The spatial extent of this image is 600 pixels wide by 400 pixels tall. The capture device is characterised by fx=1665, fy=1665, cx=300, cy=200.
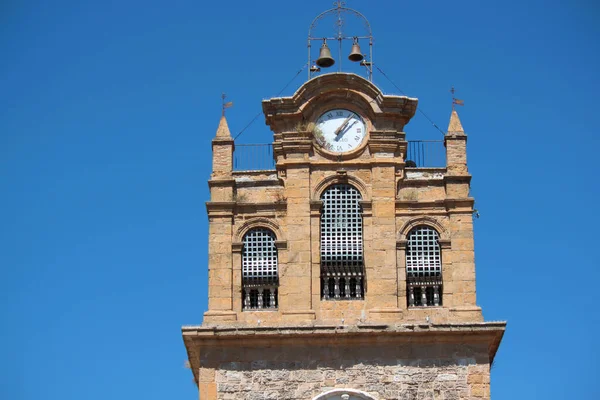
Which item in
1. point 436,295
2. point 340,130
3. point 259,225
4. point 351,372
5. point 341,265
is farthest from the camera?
point 340,130

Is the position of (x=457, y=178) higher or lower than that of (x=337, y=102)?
lower

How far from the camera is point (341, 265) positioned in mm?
46688

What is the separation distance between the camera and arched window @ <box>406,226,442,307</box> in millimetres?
46438

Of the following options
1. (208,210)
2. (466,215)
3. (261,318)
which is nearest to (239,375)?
(261,318)

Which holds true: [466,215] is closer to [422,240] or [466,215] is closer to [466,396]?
[422,240]

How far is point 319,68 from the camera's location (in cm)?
4934

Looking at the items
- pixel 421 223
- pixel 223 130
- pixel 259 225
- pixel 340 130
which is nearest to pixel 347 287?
pixel 421 223

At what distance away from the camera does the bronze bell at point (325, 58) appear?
4916cm

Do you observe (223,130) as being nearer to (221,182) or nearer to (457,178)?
(221,182)

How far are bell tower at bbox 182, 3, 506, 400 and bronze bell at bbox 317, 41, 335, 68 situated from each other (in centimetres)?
4

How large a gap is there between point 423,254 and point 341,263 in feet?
7.62

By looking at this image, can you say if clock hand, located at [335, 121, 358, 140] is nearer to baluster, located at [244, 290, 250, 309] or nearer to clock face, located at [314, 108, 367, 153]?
clock face, located at [314, 108, 367, 153]

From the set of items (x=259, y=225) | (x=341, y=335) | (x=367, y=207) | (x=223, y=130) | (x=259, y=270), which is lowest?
(x=341, y=335)

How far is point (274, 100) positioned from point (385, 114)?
3.22m
